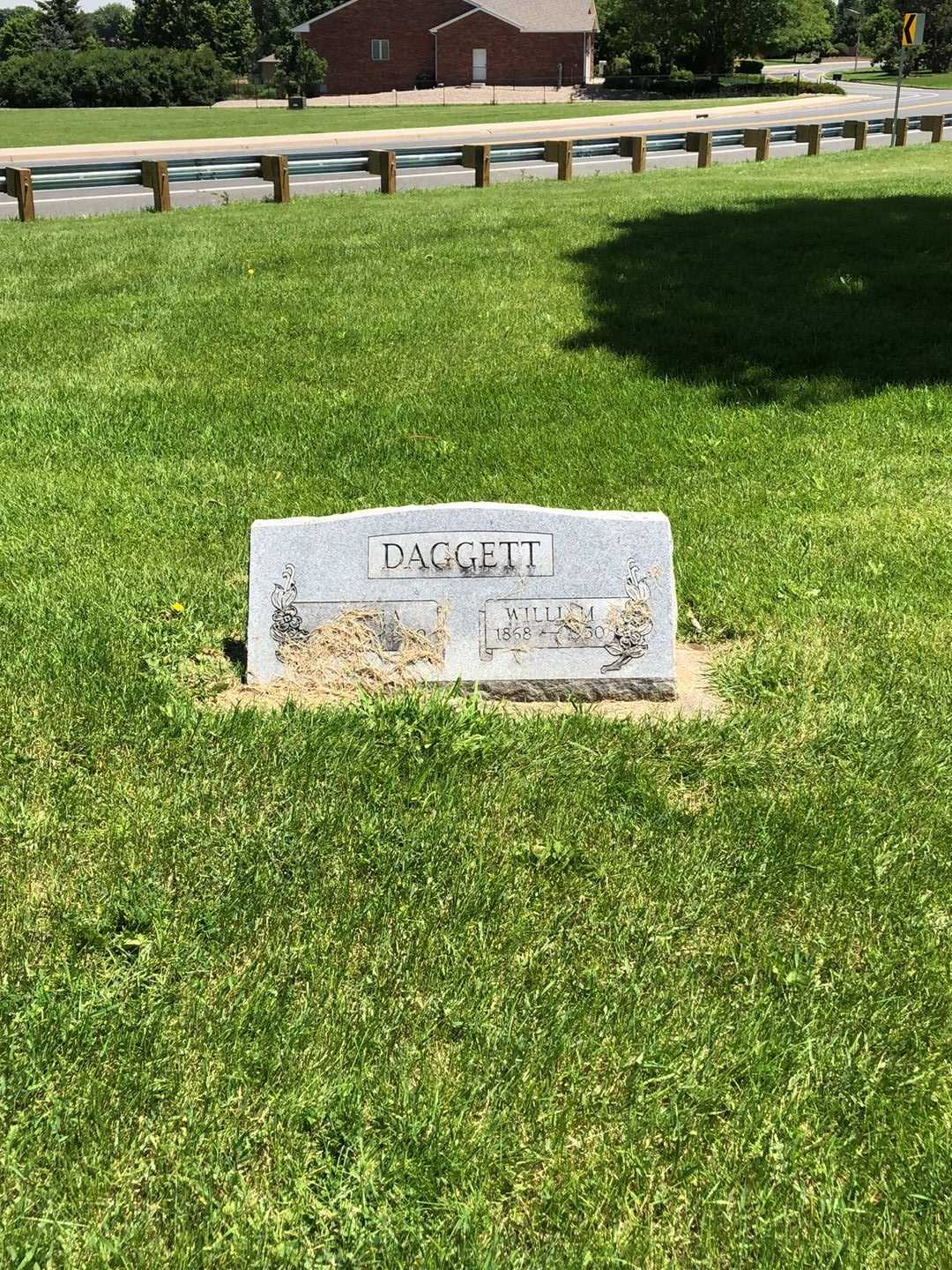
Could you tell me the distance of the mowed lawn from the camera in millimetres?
2553

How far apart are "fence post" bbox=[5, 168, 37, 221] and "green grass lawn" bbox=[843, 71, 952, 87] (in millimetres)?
67988

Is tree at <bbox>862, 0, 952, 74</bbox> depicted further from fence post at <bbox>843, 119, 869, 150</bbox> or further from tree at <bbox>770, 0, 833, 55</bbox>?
fence post at <bbox>843, 119, 869, 150</bbox>

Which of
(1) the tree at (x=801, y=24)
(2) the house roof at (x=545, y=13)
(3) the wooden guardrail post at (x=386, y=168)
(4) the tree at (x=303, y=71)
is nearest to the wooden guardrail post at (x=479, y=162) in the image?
(3) the wooden guardrail post at (x=386, y=168)

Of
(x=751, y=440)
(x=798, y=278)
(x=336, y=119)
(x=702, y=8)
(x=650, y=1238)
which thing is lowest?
(x=650, y=1238)

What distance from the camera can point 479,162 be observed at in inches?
695

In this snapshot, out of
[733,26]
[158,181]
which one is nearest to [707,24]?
[733,26]

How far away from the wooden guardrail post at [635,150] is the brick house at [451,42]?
50.4 meters

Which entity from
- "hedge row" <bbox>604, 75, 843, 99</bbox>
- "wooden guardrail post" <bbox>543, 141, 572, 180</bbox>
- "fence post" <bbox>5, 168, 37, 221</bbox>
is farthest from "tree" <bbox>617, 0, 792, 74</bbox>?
"fence post" <bbox>5, 168, 37, 221</bbox>

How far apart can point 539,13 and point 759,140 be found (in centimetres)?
5119

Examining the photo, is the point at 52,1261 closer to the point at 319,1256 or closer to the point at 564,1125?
the point at 319,1256

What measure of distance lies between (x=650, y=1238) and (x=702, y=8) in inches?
2776

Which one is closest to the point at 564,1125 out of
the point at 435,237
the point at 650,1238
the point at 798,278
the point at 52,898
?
the point at 650,1238

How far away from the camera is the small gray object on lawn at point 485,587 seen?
14.4ft

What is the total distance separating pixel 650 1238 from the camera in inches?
97.2
